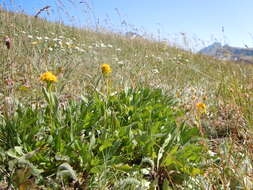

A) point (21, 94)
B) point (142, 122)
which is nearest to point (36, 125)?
point (142, 122)

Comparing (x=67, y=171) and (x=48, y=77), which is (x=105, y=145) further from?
(x=48, y=77)

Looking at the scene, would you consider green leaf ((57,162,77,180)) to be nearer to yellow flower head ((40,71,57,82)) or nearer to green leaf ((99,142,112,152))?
green leaf ((99,142,112,152))

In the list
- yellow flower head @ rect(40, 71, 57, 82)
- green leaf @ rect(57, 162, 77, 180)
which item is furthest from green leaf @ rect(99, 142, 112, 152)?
yellow flower head @ rect(40, 71, 57, 82)

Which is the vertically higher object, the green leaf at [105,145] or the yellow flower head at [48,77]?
the yellow flower head at [48,77]

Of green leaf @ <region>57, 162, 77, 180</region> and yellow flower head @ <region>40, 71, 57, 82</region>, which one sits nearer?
green leaf @ <region>57, 162, 77, 180</region>

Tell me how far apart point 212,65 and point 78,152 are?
4.72 m

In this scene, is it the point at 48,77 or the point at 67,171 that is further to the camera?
the point at 48,77

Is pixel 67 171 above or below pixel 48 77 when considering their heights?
below

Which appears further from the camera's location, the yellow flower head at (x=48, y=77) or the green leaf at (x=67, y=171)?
the yellow flower head at (x=48, y=77)

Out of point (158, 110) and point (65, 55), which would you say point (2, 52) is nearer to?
point (65, 55)

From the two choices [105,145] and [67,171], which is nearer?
[67,171]

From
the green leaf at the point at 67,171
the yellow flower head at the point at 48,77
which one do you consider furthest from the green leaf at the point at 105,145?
the yellow flower head at the point at 48,77

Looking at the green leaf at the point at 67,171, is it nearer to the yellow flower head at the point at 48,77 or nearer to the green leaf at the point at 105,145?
the green leaf at the point at 105,145

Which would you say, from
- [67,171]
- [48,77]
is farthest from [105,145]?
[48,77]
